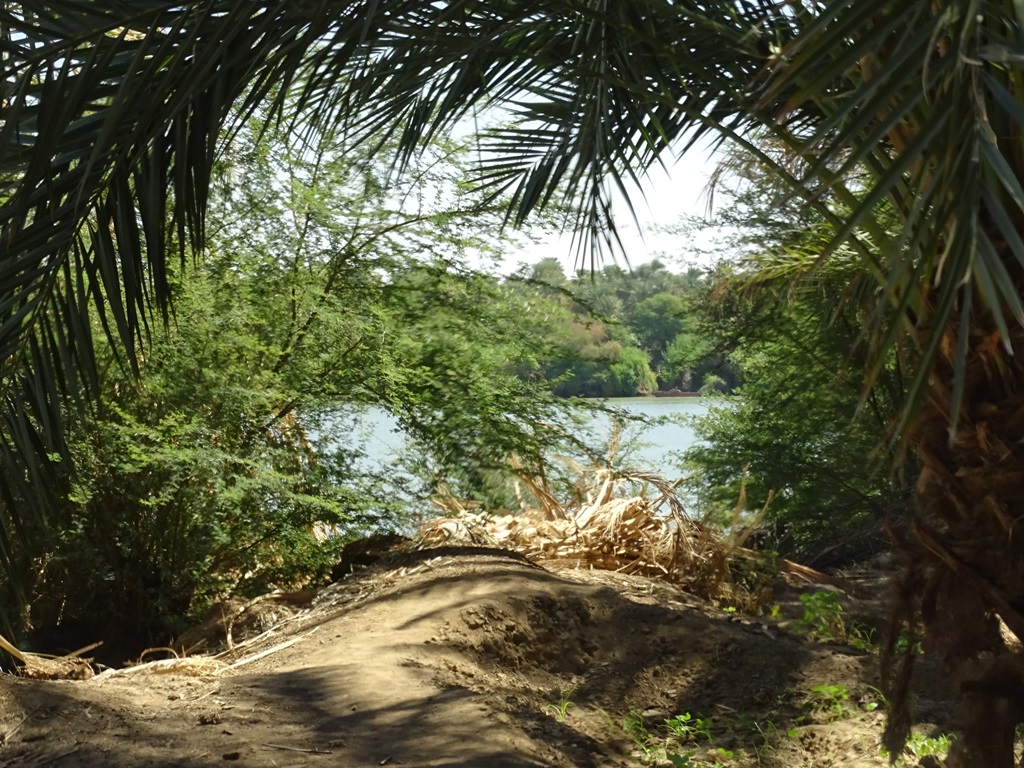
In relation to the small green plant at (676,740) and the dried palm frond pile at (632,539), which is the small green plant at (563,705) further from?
the dried palm frond pile at (632,539)

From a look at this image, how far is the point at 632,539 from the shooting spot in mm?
7090

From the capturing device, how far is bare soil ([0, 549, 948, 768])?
3420 mm

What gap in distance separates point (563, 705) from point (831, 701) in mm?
1134

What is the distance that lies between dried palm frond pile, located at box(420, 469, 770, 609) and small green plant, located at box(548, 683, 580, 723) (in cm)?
201

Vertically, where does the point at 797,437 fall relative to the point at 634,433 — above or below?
below

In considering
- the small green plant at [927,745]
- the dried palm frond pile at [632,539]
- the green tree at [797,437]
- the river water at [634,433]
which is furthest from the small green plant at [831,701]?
the green tree at [797,437]

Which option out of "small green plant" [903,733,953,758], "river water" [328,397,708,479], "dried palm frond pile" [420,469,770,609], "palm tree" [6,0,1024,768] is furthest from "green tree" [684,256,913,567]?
"palm tree" [6,0,1024,768]

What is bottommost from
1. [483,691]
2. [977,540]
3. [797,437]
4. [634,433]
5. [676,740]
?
[676,740]

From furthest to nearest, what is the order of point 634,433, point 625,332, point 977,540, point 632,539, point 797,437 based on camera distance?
point 797,437
point 625,332
point 634,433
point 632,539
point 977,540

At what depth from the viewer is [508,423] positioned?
8.52m

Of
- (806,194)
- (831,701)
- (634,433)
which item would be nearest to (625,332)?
(634,433)

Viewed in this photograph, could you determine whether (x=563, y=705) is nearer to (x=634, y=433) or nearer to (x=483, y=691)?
(x=483, y=691)

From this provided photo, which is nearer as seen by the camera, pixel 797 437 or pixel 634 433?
pixel 634 433

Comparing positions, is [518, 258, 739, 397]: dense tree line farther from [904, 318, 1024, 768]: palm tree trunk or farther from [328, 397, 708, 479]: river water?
[904, 318, 1024, 768]: palm tree trunk
